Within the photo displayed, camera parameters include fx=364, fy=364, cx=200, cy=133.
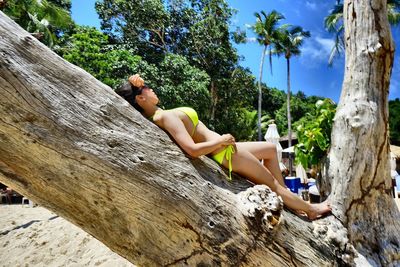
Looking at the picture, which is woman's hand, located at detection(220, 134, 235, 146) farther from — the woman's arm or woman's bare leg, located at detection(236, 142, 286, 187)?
woman's bare leg, located at detection(236, 142, 286, 187)

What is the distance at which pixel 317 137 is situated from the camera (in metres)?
2.97

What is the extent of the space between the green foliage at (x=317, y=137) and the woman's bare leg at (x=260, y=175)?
2.29 feet

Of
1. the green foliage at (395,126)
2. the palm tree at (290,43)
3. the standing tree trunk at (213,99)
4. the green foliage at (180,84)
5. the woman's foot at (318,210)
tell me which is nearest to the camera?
the woman's foot at (318,210)

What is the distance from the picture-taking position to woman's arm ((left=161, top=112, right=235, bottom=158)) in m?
2.04

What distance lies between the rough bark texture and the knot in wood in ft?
2.33

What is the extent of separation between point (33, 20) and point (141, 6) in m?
4.98

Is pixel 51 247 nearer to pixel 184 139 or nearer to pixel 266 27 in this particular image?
pixel 184 139

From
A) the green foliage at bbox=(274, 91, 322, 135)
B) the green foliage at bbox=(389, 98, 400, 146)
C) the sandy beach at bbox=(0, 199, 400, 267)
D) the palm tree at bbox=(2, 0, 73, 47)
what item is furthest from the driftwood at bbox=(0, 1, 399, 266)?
the green foliage at bbox=(274, 91, 322, 135)

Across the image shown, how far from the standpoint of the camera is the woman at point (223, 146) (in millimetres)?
2156

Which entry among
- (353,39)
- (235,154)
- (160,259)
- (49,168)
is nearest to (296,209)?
(235,154)

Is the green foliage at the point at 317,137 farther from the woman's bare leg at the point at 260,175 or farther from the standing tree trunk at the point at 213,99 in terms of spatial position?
the standing tree trunk at the point at 213,99

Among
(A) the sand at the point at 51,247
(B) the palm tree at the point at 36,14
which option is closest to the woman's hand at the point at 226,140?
(A) the sand at the point at 51,247

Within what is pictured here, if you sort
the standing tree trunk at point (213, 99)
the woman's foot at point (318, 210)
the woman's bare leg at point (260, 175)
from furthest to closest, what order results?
the standing tree trunk at point (213, 99) < the woman's foot at point (318, 210) < the woman's bare leg at point (260, 175)

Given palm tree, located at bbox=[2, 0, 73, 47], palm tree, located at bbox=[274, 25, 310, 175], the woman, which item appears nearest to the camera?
the woman
